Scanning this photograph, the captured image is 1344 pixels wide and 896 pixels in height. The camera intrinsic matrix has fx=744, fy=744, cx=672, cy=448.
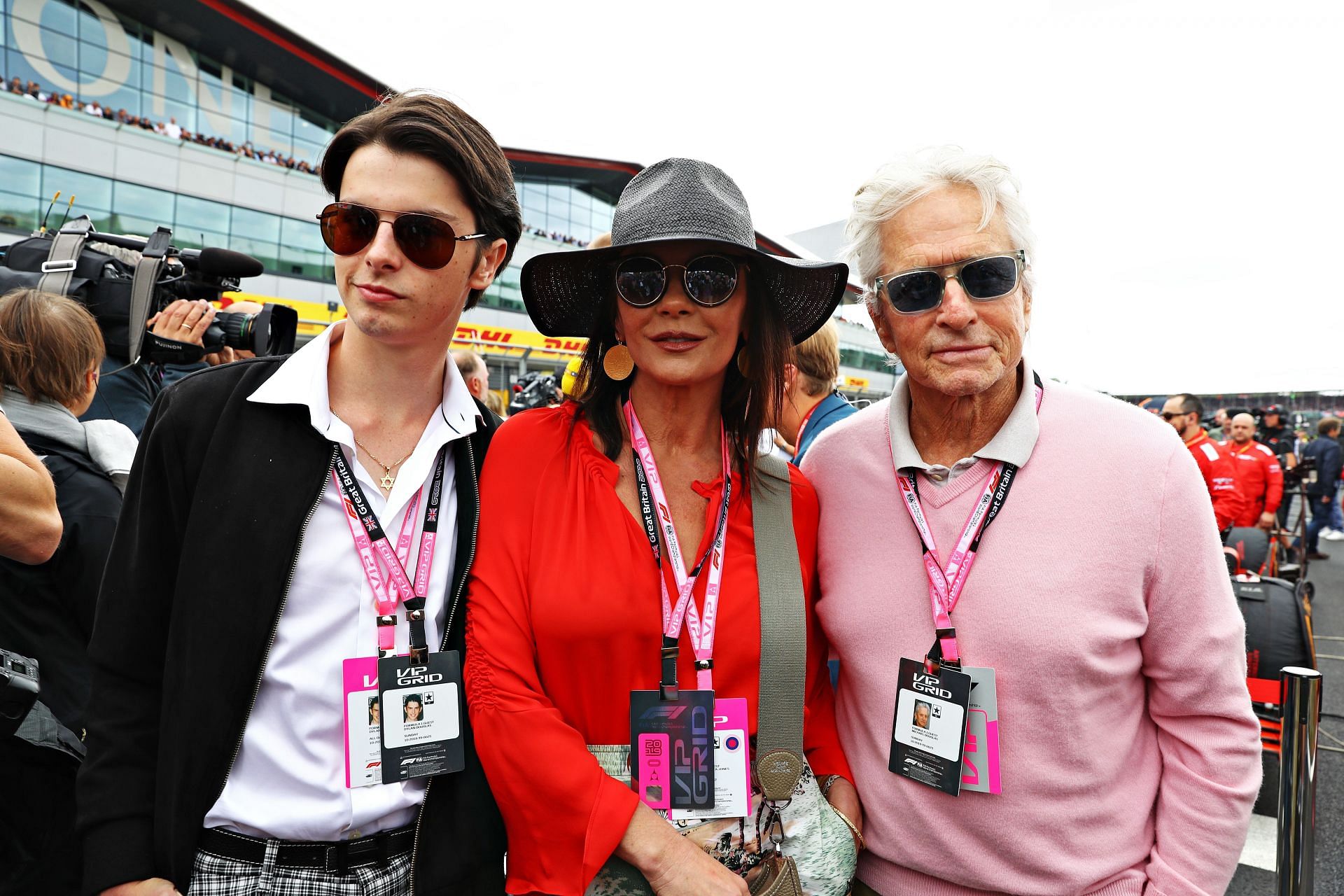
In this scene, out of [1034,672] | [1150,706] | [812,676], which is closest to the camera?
[1034,672]

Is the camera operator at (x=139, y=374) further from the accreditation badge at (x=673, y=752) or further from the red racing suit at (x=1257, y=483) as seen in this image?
the red racing suit at (x=1257, y=483)

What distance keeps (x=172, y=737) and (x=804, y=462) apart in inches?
64.8

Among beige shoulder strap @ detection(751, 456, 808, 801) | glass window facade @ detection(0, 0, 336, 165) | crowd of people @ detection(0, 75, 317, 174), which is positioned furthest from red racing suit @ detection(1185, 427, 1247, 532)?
glass window facade @ detection(0, 0, 336, 165)

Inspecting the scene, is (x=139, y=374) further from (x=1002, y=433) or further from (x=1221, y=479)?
(x=1221, y=479)

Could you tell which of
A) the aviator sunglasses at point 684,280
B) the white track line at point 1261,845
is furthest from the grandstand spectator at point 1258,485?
the aviator sunglasses at point 684,280

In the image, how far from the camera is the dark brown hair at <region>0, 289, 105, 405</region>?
7.48 feet

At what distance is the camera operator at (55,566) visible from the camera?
1950 mm

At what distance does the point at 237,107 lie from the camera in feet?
96.7

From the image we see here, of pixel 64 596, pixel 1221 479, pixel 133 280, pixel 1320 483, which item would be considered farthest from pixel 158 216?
pixel 1320 483

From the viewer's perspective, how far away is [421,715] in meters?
1.57

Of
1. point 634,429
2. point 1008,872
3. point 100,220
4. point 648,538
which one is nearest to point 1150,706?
point 1008,872

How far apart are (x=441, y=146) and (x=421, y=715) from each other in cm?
130

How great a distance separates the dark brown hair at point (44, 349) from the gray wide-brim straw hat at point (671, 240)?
1.48m

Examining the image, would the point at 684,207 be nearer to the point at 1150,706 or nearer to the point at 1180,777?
the point at 1150,706
